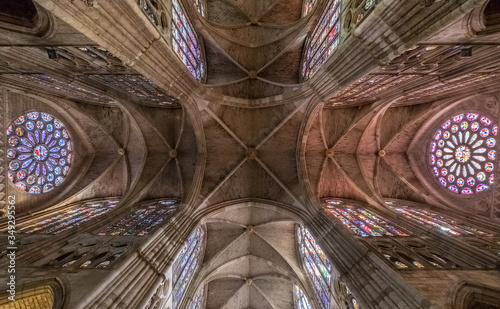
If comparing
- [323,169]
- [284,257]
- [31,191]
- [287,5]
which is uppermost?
[287,5]

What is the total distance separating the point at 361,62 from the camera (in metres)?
6.19

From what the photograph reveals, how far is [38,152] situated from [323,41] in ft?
43.5

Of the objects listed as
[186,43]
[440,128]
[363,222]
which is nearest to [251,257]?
[363,222]

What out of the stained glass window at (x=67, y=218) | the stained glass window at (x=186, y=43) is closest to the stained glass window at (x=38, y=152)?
the stained glass window at (x=67, y=218)

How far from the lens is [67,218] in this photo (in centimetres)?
1061

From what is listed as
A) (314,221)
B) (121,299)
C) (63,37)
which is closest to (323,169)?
(314,221)

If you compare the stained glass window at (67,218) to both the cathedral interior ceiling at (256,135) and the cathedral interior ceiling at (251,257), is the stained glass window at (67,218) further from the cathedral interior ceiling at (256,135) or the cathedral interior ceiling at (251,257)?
the cathedral interior ceiling at (251,257)

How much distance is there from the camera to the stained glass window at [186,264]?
30.9ft

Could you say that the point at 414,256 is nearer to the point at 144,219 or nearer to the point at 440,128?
the point at 440,128

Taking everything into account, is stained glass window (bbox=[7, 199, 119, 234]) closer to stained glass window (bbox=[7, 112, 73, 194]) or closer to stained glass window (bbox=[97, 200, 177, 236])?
stained glass window (bbox=[97, 200, 177, 236])

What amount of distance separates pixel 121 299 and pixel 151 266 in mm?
1390

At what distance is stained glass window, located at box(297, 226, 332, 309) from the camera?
9.35 m

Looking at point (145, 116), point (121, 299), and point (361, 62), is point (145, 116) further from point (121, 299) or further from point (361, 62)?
point (361, 62)

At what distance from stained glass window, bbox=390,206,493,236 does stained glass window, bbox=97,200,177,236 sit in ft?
31.1
